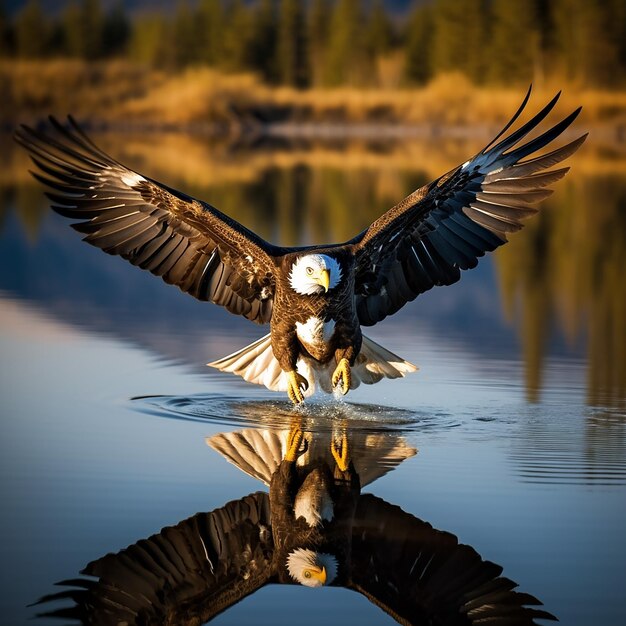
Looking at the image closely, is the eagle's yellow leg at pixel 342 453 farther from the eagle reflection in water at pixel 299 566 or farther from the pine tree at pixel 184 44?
the pine tree at pixel 184 44

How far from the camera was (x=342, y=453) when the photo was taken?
6.70 metres

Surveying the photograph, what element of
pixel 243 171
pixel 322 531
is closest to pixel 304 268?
pixel 322 531

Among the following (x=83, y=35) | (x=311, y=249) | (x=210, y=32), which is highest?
(x=210, y=32)

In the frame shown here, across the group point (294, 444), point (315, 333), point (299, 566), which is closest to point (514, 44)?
point (315, 333)

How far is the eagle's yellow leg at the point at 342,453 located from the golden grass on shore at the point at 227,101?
1520 inches

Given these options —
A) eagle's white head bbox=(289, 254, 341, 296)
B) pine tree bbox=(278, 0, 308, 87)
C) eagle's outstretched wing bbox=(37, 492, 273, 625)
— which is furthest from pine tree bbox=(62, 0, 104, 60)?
eagle's outstretched wing bbox=(37, 492, 273, 625)

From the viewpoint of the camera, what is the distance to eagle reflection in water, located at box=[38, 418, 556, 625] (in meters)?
4.58

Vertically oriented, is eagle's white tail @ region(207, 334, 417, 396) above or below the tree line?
below

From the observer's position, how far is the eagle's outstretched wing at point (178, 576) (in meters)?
4.54

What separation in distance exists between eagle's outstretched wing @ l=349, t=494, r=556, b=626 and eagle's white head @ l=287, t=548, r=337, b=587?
0.08 m

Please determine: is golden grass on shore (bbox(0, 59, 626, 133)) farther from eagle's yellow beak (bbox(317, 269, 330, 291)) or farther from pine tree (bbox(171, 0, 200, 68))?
eagle's yellow beak (bbox(317, 269, 330, 291))

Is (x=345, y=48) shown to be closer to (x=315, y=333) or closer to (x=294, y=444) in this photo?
(x=315, y=333)

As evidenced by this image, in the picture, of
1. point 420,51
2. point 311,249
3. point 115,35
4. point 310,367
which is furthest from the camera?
point 115,35

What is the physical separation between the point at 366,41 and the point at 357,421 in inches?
3235
